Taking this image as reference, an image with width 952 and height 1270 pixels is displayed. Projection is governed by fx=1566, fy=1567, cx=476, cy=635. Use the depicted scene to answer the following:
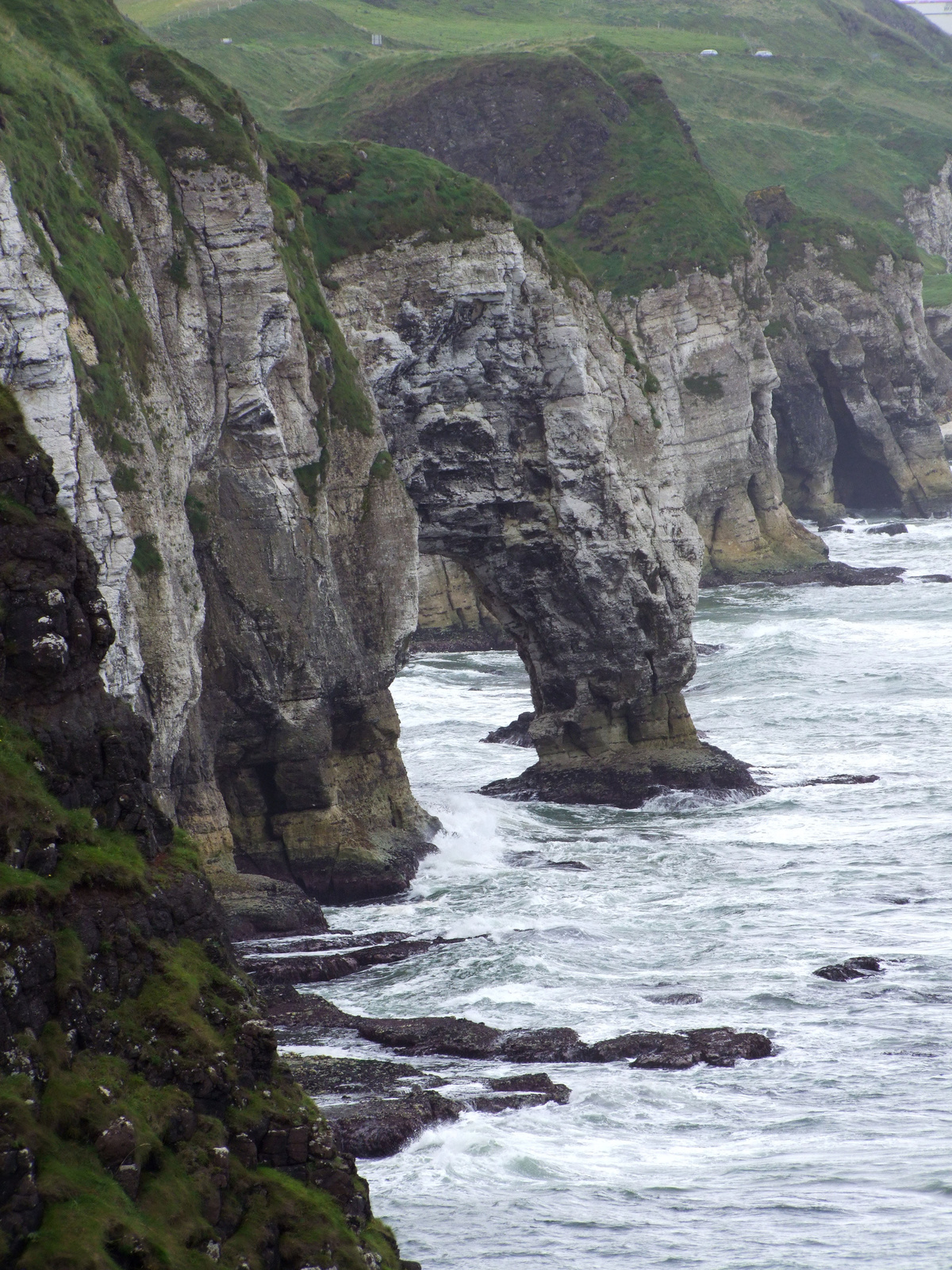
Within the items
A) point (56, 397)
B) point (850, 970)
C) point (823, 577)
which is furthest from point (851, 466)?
point (56, 397)

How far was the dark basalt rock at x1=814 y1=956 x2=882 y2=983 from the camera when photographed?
28.9 meters

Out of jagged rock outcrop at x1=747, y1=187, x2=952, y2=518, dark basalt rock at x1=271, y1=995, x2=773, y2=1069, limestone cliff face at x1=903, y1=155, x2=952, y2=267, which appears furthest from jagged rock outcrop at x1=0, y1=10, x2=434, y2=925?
limestone cliff face at x1=903, y1=155, x2=952, y2=267

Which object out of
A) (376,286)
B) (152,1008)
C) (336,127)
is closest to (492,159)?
(336,127)

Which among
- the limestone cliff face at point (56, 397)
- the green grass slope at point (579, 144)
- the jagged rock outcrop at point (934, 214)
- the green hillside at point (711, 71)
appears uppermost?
the green hillside at point (711, 71)

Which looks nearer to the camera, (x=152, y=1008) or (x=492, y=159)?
(x=152, y=1008)

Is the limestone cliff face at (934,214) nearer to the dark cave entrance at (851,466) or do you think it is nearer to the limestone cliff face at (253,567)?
the dark cave entrance at (851,466)

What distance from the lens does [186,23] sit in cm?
14000

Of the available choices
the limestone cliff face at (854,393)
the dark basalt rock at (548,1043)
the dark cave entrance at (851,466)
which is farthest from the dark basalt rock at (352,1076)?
the dark cave entrance at (851,466)

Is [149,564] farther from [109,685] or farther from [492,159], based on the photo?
[492,159]

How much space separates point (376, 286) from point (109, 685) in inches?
704

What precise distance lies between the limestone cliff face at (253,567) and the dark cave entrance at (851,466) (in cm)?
7069

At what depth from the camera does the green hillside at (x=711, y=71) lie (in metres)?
134

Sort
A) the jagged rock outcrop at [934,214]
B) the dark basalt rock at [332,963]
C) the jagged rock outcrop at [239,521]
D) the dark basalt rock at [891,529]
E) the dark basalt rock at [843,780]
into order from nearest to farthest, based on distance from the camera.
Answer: the dark basalt rock at [332,963] → the jagged rock outcrop at [239,521] → the dark basalt rock at [843,780] → the dark basalt rock at [891,529] → the jagged rock outcrop at [934,214]

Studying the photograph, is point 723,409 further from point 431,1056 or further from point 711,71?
point 711,71
